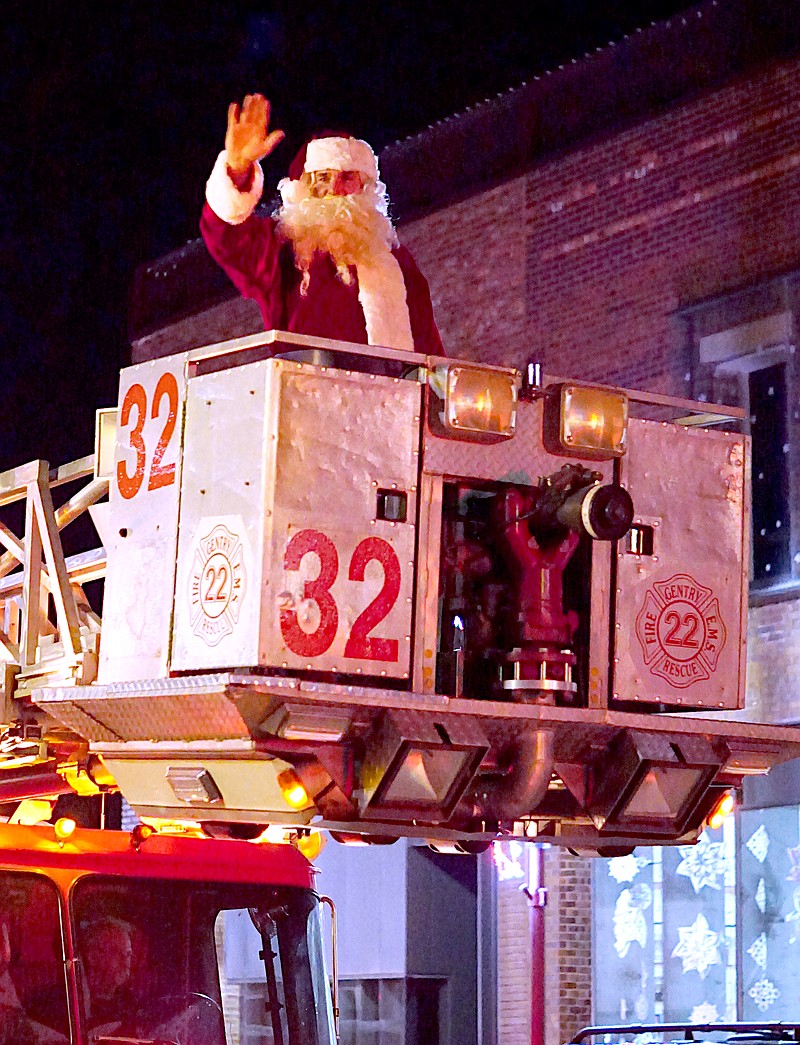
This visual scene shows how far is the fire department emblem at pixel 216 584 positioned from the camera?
5238mm

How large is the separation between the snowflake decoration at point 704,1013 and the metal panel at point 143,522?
7.02m

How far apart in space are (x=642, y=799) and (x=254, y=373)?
69.7 inches

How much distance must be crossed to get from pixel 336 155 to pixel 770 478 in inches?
244

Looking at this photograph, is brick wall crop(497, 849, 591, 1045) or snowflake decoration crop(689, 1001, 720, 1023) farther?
brick wall crop(497, 849, 591, 1045)

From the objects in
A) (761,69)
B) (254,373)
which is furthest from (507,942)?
(254,373)

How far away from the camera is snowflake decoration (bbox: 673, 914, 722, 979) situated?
38.7ft

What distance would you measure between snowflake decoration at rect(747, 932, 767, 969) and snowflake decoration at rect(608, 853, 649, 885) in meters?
1.07

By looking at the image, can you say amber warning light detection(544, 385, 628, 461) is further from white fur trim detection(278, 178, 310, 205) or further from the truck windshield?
the truck windshield

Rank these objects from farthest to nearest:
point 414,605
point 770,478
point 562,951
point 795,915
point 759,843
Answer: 1. point 562,951
2. point 770,478
3. point 759,843
4. point 795,915
5. point 414,605

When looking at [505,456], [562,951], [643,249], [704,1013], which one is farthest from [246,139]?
[562,951]

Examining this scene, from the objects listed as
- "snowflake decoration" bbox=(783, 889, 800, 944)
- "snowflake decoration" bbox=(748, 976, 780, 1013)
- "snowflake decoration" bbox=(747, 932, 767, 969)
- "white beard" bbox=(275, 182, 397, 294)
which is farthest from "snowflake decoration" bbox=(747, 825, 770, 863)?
"white beard" bbox=(275, 182, 397, 294)

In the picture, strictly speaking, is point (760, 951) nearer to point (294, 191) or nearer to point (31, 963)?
point (31, 963)

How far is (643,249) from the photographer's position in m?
12.9

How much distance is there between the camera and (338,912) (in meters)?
14.2
